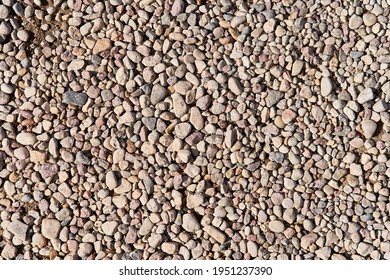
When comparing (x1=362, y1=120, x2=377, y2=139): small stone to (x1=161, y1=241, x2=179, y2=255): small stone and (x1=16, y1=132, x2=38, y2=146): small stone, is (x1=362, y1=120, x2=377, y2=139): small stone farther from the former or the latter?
(x1=16, y1=132, x2=38, y2=146): small stone

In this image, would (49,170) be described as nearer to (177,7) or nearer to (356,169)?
(177,7)

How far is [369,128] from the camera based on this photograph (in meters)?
3.33

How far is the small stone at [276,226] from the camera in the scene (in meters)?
3.29

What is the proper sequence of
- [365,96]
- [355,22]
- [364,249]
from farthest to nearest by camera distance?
[355,22]
[365,96]
[364,249]

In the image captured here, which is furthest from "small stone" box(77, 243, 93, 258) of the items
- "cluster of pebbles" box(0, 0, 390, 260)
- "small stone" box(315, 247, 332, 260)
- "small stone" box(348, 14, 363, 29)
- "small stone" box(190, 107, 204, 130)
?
"small stone" box(348, 14, 363, 29)

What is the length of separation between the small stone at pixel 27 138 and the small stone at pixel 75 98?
28 cm

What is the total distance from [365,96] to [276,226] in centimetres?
92

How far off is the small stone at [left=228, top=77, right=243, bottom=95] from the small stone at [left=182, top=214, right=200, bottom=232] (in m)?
0.77

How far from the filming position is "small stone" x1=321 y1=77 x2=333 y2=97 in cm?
338

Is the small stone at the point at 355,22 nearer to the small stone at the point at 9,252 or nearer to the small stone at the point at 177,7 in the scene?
the small stone at the point at 177,7

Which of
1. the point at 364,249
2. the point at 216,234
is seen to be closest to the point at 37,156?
the point at 216,234

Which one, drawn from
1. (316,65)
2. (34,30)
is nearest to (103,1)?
(34,30)
